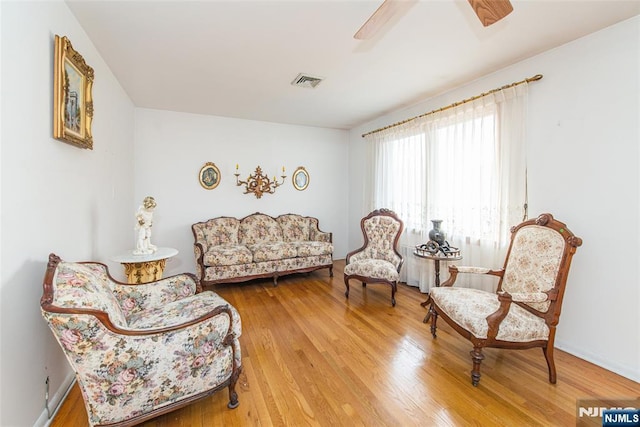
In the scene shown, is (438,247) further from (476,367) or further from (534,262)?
(476,367)

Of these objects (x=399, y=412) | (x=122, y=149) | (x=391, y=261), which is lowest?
(x=399, y=412)

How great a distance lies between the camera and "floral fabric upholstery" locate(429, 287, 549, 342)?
1.94 m

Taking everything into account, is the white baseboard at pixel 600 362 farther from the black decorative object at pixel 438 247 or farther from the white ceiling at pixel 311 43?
the white ceiling at pixel 311 43

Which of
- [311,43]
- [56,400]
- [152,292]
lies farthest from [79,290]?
[311,43]

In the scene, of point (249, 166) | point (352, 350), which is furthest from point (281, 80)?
point (352, 350)

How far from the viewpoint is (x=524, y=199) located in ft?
8.86

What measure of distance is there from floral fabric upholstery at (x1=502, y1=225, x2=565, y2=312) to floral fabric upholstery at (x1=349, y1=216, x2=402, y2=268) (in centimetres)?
149

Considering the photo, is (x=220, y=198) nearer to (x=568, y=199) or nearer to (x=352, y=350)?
(x=352, y=350)

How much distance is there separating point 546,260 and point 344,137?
4.26 m

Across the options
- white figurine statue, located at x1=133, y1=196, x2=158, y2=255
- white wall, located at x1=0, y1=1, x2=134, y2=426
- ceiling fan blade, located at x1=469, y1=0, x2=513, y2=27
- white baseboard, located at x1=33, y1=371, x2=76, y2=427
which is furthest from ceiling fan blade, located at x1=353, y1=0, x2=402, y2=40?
white baseboard, located at x1=33, y1=371, x2=76, y2=427

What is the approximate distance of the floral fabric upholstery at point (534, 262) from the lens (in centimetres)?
209

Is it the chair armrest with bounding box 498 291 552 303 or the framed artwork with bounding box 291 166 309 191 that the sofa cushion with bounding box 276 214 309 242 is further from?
the chair armrest with bounding box 498 291 552 303

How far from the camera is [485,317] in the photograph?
6.53ft

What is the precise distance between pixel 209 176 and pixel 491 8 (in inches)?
166
